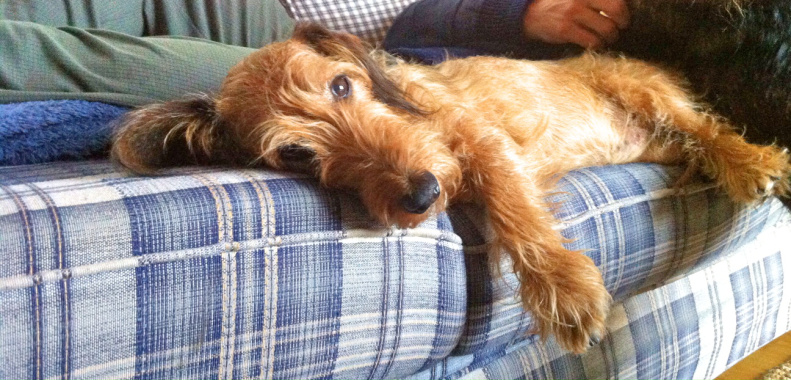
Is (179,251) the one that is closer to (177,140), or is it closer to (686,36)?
(177,140)

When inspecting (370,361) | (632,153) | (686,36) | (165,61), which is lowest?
(370,361)

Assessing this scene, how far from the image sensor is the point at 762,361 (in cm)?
228

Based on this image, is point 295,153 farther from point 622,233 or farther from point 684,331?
point 684,331

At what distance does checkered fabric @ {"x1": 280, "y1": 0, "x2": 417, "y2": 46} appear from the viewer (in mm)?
2641

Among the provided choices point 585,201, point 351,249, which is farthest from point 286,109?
point 585,201

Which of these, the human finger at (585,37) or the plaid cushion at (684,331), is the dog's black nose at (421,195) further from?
the human finger at (585,37)

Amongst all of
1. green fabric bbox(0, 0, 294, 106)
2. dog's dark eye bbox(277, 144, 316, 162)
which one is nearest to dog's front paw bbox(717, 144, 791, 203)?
dog's dark eye bbox(277, 144, 316, 162)

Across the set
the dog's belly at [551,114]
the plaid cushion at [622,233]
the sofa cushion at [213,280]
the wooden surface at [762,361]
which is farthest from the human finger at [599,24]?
the wooden surface at [762,361]

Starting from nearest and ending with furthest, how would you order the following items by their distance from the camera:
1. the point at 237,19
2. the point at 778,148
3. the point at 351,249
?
the point at 351,249 → the point at 778,148 → the point at 237,19

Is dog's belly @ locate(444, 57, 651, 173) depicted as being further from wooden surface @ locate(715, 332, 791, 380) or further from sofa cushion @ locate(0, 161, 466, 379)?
wooden surface @ locate(715, 332, 791, 380)

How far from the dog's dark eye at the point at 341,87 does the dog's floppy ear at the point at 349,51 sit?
0.10 metres

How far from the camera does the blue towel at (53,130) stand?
1.37 metres

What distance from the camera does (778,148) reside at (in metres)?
1.49

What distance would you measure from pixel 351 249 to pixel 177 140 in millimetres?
682
